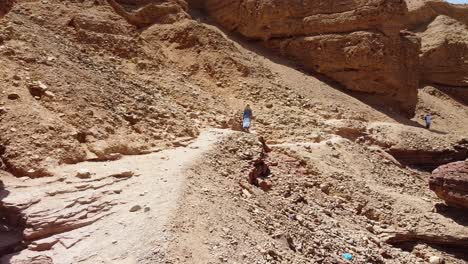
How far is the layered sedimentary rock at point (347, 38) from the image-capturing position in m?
18.7

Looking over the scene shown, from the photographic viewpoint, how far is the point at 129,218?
20.2 feet

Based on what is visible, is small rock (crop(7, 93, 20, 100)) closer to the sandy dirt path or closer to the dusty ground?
the dusty ground

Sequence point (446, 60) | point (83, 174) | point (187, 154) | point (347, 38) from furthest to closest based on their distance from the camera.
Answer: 1. point (446, 60)
2. point (347, 38)
3. point (187, 154)
4. point (83, 174)

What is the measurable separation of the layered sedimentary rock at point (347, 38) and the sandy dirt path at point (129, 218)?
1218cm

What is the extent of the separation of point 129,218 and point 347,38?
1472 centimetres

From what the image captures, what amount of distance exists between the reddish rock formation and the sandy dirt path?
719cm

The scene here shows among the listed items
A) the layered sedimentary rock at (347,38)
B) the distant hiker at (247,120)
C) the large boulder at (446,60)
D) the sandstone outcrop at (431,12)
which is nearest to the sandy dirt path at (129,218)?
the distant hiker at (247,120)

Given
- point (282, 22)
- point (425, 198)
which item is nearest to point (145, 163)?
point (425, 198)

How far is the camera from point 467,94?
25922 mm

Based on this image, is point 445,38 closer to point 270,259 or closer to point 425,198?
point 425,198

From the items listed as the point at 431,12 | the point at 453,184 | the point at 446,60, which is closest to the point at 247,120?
the point at 453,184

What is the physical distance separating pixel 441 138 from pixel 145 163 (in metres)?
11.5

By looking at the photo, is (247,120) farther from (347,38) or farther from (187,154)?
(347,38)

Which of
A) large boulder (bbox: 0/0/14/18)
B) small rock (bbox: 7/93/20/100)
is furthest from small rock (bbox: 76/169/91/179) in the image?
large boulder (bbox: 0/0/14/18)
